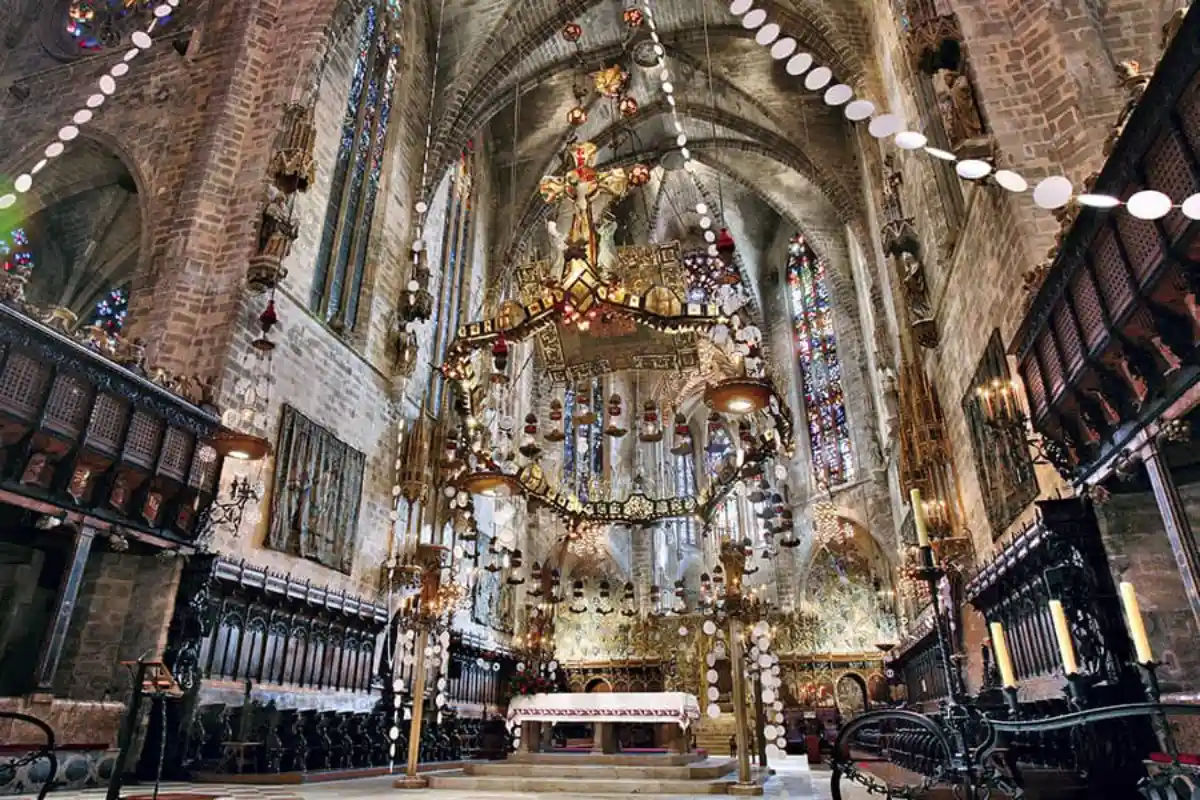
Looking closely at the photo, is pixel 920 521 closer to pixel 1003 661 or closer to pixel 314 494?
pixel 1003 661

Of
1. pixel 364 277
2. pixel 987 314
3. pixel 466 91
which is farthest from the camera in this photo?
pixel 466 91

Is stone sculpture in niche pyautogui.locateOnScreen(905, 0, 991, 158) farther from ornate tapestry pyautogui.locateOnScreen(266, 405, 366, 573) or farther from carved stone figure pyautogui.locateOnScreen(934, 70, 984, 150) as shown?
ornate tapestry pyautogui.locateOnScreen(266, 405, 366, 573)

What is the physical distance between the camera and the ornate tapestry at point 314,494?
38.2ft

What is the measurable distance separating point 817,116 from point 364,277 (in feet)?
45.1

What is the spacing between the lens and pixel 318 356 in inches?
514

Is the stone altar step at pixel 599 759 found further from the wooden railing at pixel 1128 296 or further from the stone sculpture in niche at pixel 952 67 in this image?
the stone sculpture in niche at pixel 952 67

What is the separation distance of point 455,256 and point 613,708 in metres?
13.1

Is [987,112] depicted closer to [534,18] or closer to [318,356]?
[318,356]

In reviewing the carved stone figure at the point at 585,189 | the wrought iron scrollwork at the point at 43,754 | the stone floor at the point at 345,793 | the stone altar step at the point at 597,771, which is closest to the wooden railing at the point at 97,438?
the stone floor at the point at 345,793

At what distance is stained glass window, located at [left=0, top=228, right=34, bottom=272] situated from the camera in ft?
50.6

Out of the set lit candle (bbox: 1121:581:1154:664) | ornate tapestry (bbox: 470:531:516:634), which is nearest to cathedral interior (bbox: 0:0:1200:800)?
lit candle (bbox: 1121:581:1154:664)

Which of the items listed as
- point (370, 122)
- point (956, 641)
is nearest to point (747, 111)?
point (370, 122)

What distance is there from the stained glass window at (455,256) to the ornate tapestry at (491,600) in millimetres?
4640

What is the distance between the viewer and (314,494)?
12.4 m
